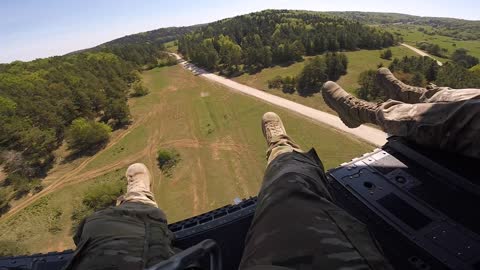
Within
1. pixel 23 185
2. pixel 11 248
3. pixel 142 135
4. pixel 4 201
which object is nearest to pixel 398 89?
pixel 11 248

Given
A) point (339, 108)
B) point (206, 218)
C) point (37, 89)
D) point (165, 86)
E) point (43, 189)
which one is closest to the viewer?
point (206, 218)

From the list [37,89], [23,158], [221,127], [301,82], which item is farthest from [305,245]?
[37,89]

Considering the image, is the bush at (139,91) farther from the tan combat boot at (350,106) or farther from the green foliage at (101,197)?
the tan combat boot at (350,106)

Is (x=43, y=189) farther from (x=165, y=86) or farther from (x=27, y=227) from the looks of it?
(x=165, y=86)

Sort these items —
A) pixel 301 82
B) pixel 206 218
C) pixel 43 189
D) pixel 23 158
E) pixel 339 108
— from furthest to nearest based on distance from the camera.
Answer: pixel 301 82 → pixel 23 158 → pixel 43 189 → pixel 339 108 → pixel 206 218

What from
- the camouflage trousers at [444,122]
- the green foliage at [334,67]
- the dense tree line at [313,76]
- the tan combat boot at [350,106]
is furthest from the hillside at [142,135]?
the camouflage trousers at [444,122]

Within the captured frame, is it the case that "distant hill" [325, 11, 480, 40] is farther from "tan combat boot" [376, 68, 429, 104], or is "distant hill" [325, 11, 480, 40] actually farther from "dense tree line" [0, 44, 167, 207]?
"tan combat boot" [376, 68, 429, 104]
